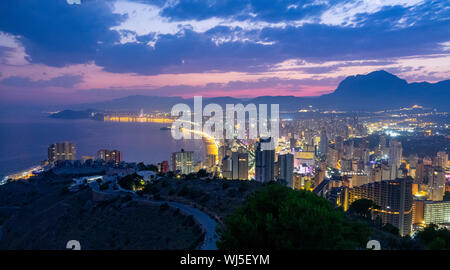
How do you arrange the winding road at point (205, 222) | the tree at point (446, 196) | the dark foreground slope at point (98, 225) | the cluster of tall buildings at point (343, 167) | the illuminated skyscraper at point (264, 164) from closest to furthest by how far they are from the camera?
the winding road at point (205, 222) < the dark foreground slope at point (98, 225) < the cluster of tall buildings at point (343, 167) < the tree at point (446, 196) < the illuminated skyscraper at point (264, 164)

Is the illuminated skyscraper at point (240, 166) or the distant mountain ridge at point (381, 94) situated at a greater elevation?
the distant mountain ridge at point (381, 94)

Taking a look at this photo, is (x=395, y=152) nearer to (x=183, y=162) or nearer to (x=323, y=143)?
(x=323, y=143)

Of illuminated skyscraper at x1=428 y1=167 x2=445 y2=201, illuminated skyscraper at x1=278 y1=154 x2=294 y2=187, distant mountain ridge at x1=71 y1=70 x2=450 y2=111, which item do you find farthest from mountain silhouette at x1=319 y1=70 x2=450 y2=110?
illuminated skyscraper at x1=278 y1=154 x2=294 y2=187

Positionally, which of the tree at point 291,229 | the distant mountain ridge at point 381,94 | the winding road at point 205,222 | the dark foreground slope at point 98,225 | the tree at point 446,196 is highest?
the distant mountain ridge at point 381,94

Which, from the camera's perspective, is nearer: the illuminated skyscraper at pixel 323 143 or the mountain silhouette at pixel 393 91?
the mountain silhouette at pixel 393 91

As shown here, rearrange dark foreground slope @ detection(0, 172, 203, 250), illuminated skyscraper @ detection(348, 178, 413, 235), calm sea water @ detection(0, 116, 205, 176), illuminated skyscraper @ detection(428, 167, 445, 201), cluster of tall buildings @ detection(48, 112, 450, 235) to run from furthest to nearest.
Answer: calm sea water @ detection(0, 116, 205, 176), illuminated skyscraper @ detection(428, 167, 445, 201), cluster of tall buildings @ detection(48, 112, 450, 235), illuminated skyscraper @ detection(348, 178, 413, 235), dark foreground slope @ detection(0, 172, 203, 250)

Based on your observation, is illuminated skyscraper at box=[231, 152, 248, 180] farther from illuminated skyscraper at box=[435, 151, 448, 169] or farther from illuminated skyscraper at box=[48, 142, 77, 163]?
illuminated skyscraper at box=[48, 142, 77, 163]

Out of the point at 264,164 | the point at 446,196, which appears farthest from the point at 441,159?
the point at 264,164

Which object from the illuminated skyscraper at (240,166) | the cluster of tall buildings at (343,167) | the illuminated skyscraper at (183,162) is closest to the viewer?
the cluster of tall buildings at (343,167)

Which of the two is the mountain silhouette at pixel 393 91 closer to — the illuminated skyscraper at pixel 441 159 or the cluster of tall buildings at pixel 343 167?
the illuminated skyscraper at pixel 441 159

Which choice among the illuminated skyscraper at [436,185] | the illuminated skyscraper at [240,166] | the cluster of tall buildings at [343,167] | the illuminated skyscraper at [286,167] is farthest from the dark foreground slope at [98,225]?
the illuminated skyscraper at [436,185]
